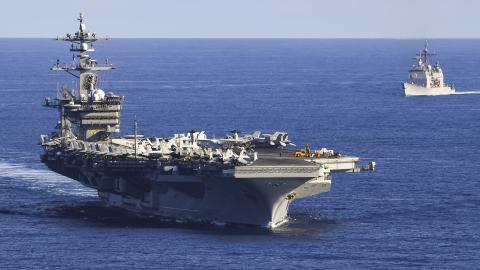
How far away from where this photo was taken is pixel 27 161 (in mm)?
93250

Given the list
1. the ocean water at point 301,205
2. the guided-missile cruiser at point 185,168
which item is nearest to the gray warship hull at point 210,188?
the guided-missile cruiser at point 185,168

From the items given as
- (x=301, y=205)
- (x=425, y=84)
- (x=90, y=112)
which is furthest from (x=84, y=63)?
(x=425, y=84)

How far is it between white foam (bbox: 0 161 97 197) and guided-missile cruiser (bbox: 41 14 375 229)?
3.04 m

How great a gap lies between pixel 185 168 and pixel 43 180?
19061mm

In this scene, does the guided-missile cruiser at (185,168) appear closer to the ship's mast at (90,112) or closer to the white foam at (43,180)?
the ship's mast at (90,112)

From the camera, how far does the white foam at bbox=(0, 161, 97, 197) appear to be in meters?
83.3

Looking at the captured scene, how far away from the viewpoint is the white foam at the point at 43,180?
83338 millimetres

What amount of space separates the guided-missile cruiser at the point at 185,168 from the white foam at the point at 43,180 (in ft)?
9.97

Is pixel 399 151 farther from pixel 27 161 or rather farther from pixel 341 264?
pixel 341 264

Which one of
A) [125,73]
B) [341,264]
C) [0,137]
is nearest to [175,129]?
[0,137]

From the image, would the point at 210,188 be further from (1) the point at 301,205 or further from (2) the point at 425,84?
(2) the point at 425,84

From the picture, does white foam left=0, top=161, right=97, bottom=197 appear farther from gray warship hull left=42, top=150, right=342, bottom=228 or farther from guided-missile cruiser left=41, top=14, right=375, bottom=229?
gray warship hull left=42, top=150, right=342, bottom=228

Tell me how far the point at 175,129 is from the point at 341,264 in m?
52.9

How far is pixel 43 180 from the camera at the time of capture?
86438 millimetres
